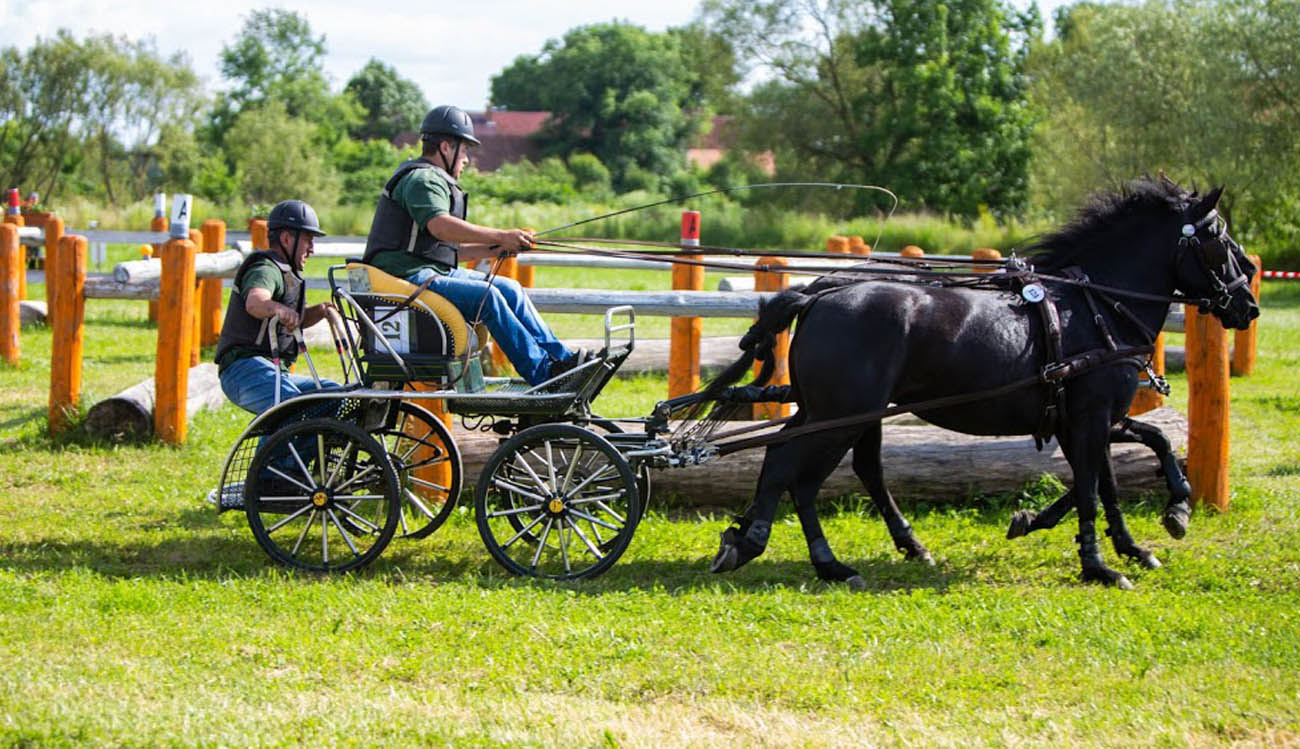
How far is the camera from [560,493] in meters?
6.81

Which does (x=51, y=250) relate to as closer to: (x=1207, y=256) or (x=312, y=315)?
(x=312, y=315)

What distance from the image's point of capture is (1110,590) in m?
6.71

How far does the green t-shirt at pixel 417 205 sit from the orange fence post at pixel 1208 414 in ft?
14.2

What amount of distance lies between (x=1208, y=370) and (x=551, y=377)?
13.0ft

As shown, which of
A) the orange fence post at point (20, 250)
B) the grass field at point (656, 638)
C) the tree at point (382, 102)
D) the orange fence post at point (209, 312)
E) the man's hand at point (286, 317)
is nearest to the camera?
the grass field at point (656, 638)

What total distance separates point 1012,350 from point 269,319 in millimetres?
3698

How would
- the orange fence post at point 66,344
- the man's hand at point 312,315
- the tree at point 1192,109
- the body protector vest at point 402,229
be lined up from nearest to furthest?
the body protector vest at point 402,229
the man's hand at point 312,315
the orange fence post at point 66,344
the tree at point 1192,109

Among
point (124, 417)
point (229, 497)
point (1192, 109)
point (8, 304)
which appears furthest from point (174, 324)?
point (1192, 109)

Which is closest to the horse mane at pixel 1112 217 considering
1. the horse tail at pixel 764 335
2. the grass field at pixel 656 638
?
the horse tail at pixel 764 335

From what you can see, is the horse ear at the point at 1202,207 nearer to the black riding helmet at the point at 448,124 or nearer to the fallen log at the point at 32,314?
the black riding helmet at the point at 448,124

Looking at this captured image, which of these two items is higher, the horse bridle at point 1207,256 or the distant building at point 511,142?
the distant building at point 511,142

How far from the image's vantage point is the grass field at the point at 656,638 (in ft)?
15.9

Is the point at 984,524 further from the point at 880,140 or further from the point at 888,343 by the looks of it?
the point at 880,140

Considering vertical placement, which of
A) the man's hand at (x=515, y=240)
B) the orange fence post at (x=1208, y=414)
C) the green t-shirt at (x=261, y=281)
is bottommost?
the orange fence post at (x=1208, y=414)
